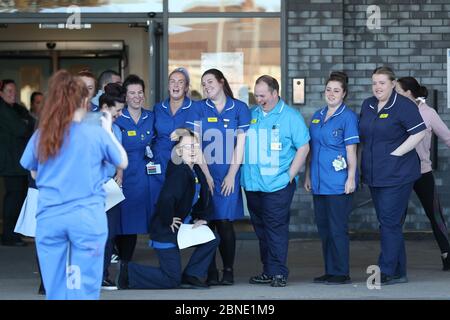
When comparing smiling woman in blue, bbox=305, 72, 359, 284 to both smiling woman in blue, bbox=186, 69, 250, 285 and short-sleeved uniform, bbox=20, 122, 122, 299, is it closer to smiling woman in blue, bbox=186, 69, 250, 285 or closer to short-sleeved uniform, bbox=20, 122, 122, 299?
smiling woman in blue, bbox=186, 69, 250, 285

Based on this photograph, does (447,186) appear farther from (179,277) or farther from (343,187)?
(179,277)

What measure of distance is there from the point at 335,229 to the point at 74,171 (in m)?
3.13

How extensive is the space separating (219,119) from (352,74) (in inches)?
131

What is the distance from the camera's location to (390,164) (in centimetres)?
834

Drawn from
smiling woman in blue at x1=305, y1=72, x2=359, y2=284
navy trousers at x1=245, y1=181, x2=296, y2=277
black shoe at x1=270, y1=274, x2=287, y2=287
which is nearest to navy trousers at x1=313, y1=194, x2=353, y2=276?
smiling woman in blue at x1=305, y1=72, x2=359, y2=284

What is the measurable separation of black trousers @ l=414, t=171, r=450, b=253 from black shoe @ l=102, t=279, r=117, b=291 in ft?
9.68

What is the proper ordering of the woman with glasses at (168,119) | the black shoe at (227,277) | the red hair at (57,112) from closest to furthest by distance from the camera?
the red hair at (57,112) → the black shoe at (227,277) → the woman with glasses at (168,119)

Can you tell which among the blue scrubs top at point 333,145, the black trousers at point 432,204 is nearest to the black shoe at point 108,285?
the blue scrubs top at point 333,145

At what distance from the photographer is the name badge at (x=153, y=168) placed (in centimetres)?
880

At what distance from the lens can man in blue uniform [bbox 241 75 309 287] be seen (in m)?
8.38

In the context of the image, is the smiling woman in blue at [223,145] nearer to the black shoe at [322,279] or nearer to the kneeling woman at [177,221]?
the kneeling woman at [177,221]

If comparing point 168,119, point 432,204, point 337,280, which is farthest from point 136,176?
point 432,204

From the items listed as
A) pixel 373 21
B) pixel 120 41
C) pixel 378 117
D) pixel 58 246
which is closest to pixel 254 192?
pixel 378 117

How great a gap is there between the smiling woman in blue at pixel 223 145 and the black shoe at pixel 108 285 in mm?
820
